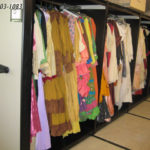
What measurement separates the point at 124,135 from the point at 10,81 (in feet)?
5.67

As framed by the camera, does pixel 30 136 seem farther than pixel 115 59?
No

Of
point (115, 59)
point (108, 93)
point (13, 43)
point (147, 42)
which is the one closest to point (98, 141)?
point (108, 93)

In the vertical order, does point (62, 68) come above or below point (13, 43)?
below

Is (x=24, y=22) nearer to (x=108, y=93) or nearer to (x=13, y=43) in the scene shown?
(x=13, y=43)

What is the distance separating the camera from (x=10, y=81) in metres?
1.39

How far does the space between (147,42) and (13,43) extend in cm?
276

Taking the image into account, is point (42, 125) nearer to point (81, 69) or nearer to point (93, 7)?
point (81, 69)

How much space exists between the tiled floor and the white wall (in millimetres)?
891

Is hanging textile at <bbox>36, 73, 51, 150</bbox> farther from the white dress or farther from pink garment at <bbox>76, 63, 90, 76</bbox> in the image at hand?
the white dress

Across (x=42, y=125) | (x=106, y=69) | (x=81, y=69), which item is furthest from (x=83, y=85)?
(x=42, y=125)

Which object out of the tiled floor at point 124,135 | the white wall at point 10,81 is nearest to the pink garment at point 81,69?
the white wall at point 10,81

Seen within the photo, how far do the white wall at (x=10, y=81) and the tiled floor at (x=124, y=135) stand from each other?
2.92 feet

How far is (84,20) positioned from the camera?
6.27 ft

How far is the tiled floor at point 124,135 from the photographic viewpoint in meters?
A: 2.21
